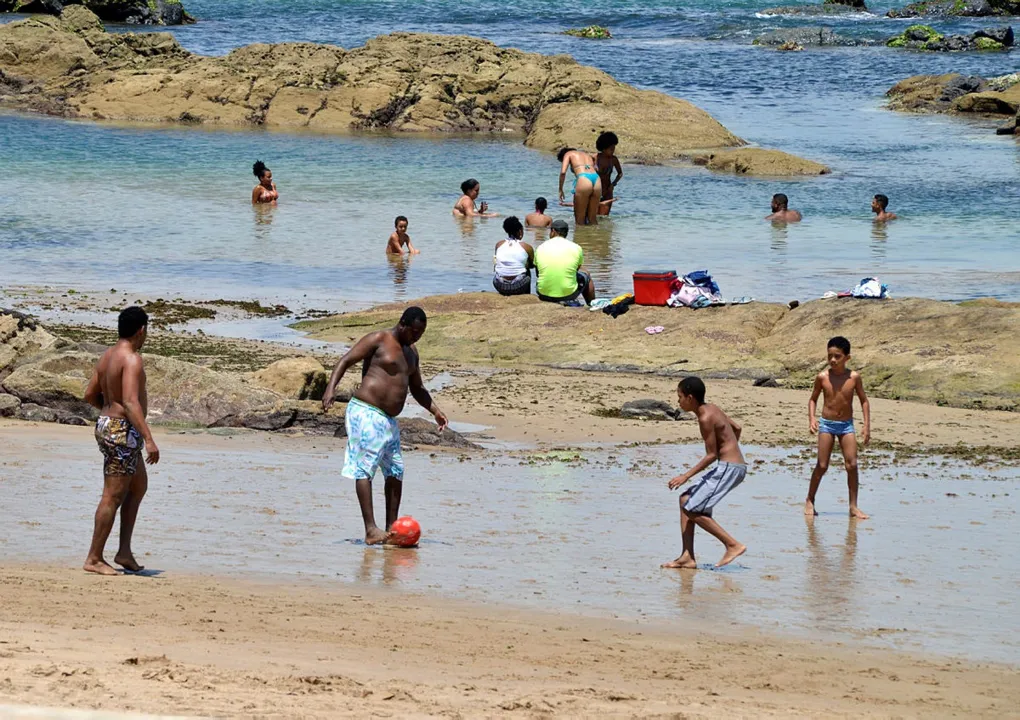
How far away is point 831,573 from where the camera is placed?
27.9ft

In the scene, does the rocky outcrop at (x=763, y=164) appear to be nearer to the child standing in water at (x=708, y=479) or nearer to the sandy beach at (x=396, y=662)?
the child standing in water at (x=708, y=479)

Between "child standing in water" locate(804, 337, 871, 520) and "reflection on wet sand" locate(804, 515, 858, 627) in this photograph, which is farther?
"child standing in water" locate(804, 337, 871, 520)

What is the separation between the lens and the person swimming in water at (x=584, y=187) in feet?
78.6

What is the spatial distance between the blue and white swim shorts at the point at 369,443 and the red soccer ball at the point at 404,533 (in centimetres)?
32

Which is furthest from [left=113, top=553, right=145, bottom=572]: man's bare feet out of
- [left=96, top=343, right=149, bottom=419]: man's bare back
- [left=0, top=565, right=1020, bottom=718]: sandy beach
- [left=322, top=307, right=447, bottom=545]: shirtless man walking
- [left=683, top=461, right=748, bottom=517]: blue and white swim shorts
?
[left=683, top=461, right=748, bottom=517]: blue and white swim shorts

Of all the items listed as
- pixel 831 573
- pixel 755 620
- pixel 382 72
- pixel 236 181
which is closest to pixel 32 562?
pixel 755 620

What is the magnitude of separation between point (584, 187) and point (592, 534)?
50.1 feet

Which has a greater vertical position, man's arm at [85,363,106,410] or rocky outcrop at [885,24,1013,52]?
→ rocky outcrop at [885,24,1013,52]

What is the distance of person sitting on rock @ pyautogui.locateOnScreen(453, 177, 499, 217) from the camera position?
2405cm

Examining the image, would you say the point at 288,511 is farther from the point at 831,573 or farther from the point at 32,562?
the point at 831,573

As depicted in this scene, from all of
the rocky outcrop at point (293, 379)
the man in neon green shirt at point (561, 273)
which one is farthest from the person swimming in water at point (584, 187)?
the rocky outcrop at point (293, 379)

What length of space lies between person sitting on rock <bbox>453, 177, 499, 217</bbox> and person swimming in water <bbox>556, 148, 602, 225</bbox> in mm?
1421

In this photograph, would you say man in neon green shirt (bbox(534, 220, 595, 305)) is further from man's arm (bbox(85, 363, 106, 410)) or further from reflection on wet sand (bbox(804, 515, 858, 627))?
man's arm (bbox(85, 363, 106, 410))

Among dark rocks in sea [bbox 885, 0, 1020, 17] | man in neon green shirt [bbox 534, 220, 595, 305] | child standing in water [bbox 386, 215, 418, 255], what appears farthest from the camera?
dark rocks in sea [bbox 885, 0, 1020, 17]
